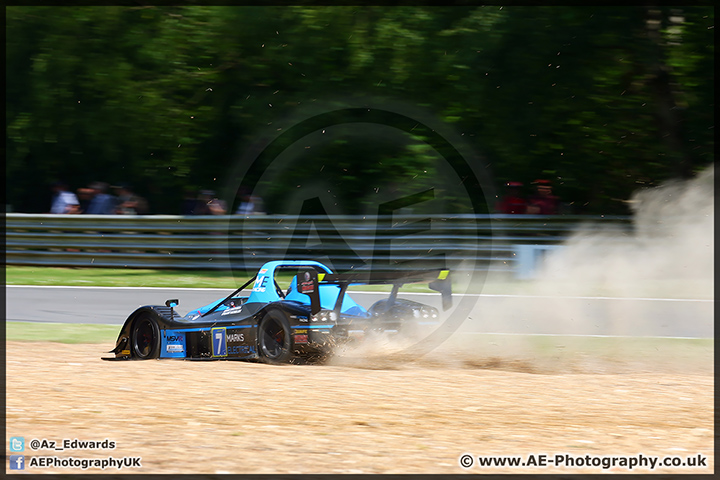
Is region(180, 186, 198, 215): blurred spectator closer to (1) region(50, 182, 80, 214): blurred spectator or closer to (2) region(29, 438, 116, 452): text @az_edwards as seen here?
(1) region(50, 182, 80, 214): blurred spectator

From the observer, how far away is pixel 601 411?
6.12m

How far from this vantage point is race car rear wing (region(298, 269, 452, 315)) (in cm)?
751

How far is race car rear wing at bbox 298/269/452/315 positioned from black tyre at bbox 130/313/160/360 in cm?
160

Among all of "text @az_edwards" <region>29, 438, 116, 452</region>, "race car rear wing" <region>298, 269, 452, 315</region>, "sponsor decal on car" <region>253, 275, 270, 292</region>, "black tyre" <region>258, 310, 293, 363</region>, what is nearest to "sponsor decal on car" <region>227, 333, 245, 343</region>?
"black tyre" <region>258, 310, 293, 363</region>

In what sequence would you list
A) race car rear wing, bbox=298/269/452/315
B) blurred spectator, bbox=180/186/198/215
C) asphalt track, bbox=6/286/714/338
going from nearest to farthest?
race car rear wing, bbox=298/269/452/315, asphalt track, bbox=6/286/714/338, blurred spectator, bbox=180/186/198/215

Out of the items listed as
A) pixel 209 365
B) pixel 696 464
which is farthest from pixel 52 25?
pixel 696 464

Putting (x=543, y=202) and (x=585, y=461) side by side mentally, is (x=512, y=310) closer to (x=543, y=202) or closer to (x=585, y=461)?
(x=543, y=202)

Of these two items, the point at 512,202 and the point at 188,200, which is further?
the point at 188,200

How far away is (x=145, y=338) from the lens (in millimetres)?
8422

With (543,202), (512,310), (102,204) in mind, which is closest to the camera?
(512,310)

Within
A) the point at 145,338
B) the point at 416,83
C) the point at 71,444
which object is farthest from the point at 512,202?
the point at 71,444

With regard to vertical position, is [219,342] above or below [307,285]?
below

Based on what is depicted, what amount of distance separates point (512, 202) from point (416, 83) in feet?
9.03

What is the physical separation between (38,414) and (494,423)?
3.16 metres
